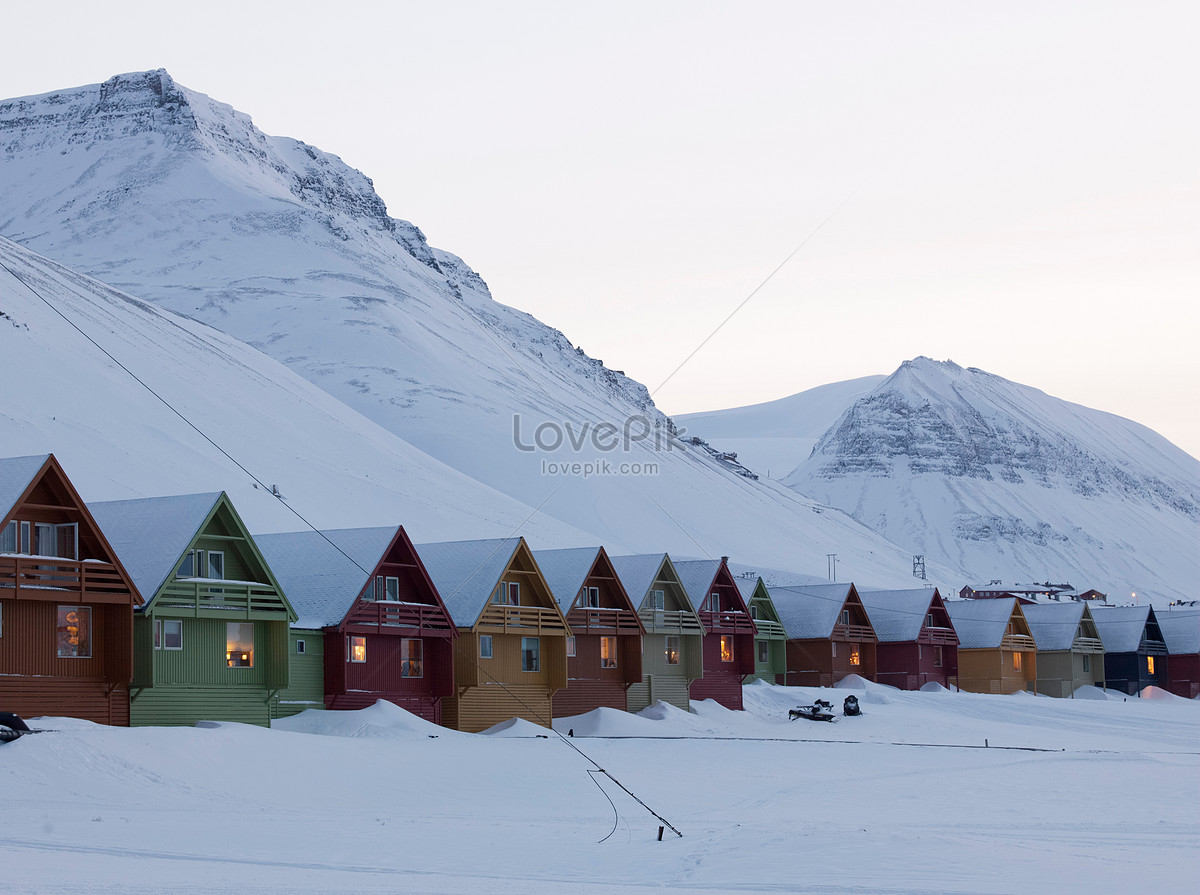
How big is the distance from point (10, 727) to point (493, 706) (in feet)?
70.2

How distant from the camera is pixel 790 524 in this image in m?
187

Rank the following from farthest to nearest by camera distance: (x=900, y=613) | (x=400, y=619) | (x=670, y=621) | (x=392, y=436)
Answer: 1. (x=392, y=436)
2. (x=900, y=613)
3. (x=670, y=621)
4. (x=400, y=619)

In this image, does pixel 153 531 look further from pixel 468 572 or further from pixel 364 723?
pixel 468 572

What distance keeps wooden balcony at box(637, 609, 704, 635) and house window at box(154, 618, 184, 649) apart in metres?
23.6

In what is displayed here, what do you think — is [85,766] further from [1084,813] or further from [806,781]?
[1084,813]

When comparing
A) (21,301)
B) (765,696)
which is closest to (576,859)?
(765,696)

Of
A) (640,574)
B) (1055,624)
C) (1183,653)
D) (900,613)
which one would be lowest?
(1183,653)

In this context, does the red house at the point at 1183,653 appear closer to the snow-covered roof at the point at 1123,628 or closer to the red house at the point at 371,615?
the snow-covered roof at the point at 1123,628

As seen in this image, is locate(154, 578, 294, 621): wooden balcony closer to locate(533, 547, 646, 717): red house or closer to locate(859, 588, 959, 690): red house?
locate(533, 547, 646, 717): red house

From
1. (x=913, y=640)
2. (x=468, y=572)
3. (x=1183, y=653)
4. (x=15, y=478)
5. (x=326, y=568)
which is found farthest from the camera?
(x=1183, y=653)

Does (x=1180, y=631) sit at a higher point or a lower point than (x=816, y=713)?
higher

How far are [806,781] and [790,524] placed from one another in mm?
149656

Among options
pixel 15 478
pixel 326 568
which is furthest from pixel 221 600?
pixel 326 568

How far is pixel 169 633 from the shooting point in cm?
3897
